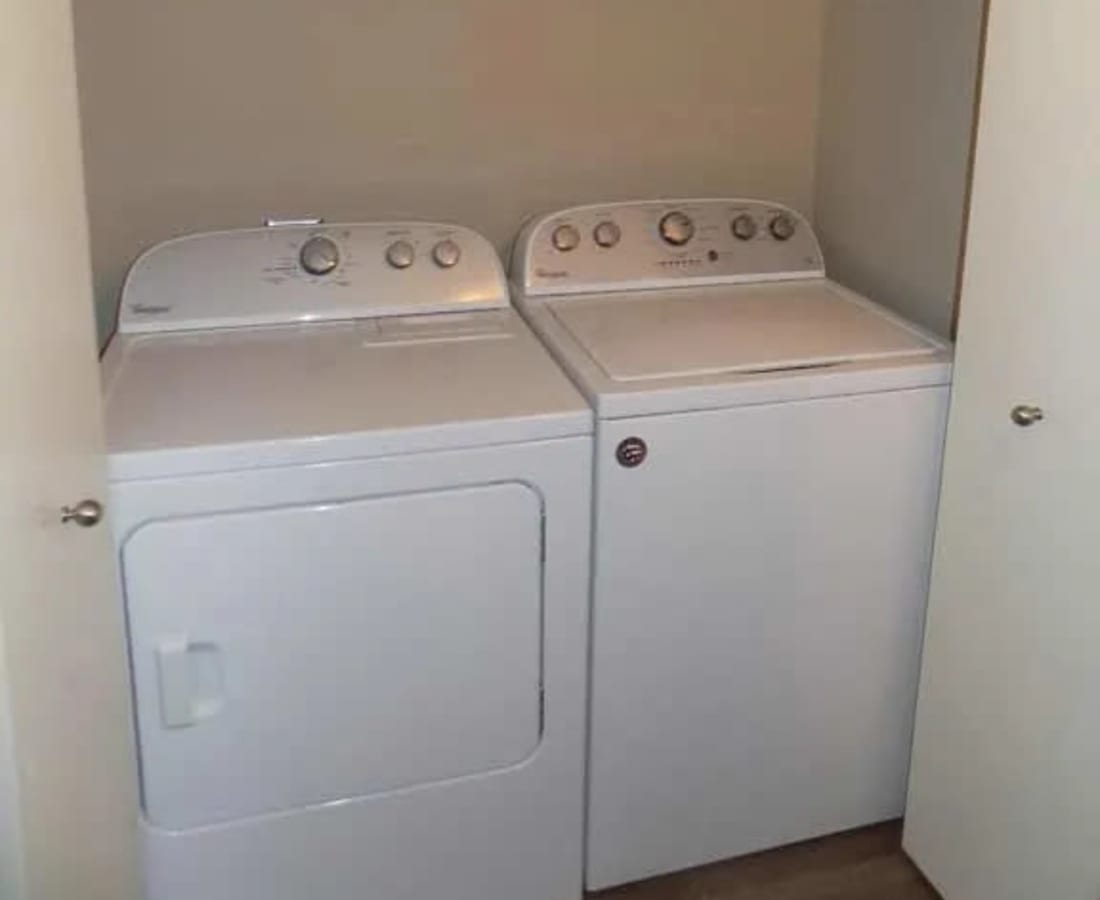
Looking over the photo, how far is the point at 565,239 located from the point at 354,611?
2.85ft

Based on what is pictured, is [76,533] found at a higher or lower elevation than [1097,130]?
lower

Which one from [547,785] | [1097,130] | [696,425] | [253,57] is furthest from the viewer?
[253,57]

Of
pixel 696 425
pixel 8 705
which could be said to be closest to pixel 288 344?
pixel 696 425

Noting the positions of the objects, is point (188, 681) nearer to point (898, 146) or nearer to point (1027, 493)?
point (1027, 493)

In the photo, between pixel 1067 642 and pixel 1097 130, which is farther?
pixel 1067 642

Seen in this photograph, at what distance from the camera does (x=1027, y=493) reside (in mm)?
1862

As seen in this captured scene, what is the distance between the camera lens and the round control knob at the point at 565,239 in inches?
97.3

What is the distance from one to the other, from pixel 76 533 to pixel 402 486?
0.50 meters

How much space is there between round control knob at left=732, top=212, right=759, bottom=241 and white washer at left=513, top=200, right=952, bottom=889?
0.61 feet

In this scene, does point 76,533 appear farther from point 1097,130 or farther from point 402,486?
point 1097,130

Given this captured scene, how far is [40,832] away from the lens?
133cm

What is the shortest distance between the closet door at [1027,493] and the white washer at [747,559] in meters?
0.11

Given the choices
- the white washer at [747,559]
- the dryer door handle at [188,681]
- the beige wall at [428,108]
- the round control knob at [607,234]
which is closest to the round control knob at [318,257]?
the beige wall at [428,108]

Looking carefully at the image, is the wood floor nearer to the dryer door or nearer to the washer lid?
the dryer door
